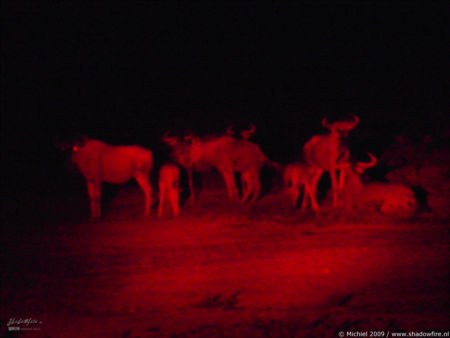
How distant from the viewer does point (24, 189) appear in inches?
662

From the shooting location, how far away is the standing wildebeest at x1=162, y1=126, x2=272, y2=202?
13625 mm

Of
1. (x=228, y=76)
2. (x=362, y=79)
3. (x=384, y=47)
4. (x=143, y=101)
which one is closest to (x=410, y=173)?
(x=362, y=79)

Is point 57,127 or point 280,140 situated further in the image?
point 57,127

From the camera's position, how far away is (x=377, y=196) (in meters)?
11.1

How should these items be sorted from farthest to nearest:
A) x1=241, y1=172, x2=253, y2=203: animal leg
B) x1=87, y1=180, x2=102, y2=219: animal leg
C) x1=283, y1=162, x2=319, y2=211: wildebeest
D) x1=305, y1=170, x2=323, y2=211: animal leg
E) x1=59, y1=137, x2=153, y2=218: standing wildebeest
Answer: x1=241, y1=172, x2=253, y2=203: animal leg → x1=87, y1=180, x2=102, y2=219: animal leg → x1=59, y1=137, x2=153, y2=218: standing wildebeest → x1=283, y1=162, x2=319, y2=211: wildebeest → x1=305, y1=170, x2=323, y2=211: animal leg

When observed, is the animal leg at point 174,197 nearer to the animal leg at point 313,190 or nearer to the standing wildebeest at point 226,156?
the standing wildebeest at point 226,156

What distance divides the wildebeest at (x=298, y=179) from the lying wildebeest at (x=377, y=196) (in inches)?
38.7

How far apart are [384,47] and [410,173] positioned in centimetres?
1192

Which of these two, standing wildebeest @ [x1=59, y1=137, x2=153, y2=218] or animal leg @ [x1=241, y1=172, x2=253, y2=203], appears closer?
standing wildebeest @ [x1=59, y1=137, x2=153, y2=218]

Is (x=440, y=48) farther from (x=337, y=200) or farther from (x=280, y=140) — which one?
(x=337, y=200)

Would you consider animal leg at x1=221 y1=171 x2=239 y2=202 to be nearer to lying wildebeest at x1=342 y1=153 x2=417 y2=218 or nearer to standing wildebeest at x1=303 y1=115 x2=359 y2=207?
standing wildebeest at x1=303 y1=115 x2=359 y2=207

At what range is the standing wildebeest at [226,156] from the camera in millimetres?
13625

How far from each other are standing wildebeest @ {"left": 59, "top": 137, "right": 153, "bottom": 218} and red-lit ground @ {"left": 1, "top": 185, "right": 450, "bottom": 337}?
141cm

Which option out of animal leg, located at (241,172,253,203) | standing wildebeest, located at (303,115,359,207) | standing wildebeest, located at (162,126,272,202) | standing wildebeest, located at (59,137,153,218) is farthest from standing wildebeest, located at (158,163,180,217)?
standing wildebeest, located at (303,115,359,207)
